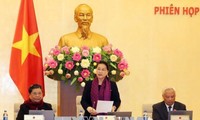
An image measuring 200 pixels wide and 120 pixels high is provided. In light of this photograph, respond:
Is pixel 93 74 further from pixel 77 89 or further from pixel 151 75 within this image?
pixel 151 75

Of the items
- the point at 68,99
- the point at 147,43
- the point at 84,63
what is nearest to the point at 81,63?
the point at 84,63

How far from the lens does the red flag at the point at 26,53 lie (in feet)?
22.7

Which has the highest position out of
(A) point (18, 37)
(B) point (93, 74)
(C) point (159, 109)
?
(A) point (18, 37)

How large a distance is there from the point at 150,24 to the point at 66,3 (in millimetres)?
1428

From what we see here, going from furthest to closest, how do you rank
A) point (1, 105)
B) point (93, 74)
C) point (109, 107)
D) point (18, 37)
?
point (1, 105) → point (18, 37) → point (93, 74) → point (109, 107)

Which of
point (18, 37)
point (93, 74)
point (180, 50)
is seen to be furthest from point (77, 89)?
point (180, 50)

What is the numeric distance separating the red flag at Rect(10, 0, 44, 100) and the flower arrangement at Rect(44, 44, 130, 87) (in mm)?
520

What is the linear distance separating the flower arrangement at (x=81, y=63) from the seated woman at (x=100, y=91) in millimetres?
923

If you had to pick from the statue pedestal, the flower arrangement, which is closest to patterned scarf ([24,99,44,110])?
the flower arrangement

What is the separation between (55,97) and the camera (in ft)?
25.8

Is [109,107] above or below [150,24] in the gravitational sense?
below

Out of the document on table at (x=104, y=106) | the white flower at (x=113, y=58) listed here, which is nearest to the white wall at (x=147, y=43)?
the white flower at (x=113, y=58)

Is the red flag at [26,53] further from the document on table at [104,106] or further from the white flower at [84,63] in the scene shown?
the document on table at [104,106]

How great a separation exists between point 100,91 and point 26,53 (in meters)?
1.94
